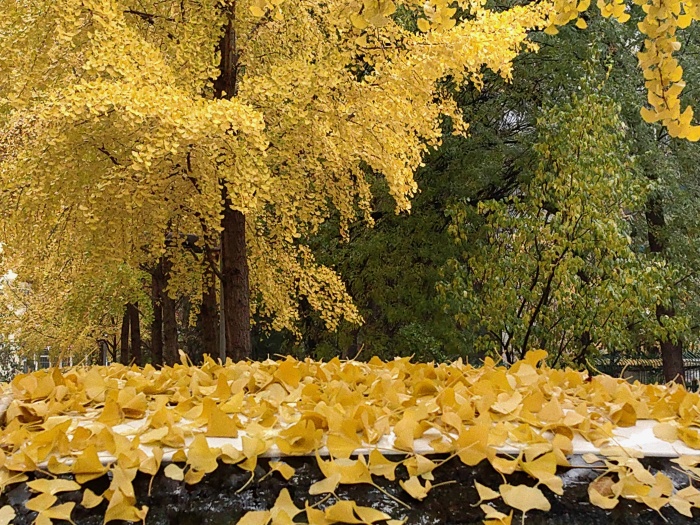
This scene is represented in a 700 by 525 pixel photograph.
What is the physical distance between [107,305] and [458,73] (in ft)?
28.2

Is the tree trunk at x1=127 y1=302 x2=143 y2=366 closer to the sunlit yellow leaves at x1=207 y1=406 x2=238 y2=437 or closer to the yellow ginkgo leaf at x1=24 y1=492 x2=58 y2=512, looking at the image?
the sunlit yellow leaves at x1=207 y1=406 x2=238 y2=437

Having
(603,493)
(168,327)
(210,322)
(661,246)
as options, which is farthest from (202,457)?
(661,246)

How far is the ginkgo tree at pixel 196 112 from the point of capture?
4.97 m

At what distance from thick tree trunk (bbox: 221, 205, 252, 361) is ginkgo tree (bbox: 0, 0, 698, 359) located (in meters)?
0.01

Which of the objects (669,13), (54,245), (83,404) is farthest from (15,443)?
(54,245)

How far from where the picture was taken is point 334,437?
4.09 feet

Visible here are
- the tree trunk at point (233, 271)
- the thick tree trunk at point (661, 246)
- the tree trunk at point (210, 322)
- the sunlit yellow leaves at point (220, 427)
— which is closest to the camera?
the sunlit yellow leaves at point (220, 427)

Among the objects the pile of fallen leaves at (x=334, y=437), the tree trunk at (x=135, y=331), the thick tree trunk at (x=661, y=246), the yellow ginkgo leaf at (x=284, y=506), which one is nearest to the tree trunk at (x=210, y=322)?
the tree trunk at (x=135, y=331)

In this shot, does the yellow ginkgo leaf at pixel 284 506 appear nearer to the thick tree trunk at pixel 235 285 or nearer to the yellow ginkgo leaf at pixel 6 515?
the yellow ginkgo leaf at pixel 6 515

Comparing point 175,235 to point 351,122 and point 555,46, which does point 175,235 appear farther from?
point 555,46

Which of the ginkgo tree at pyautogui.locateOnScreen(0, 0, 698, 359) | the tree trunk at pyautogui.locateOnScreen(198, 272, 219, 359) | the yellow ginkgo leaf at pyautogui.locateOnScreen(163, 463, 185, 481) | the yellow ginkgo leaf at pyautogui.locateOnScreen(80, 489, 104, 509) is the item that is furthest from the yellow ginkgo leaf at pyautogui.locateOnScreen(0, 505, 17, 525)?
the tree trunk at pyautogui.locateOnScreen(198, 272, 219, 359)

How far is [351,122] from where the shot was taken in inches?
243

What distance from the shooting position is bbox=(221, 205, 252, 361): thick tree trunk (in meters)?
6.93

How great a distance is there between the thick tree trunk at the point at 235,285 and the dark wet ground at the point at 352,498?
5.74 metres
